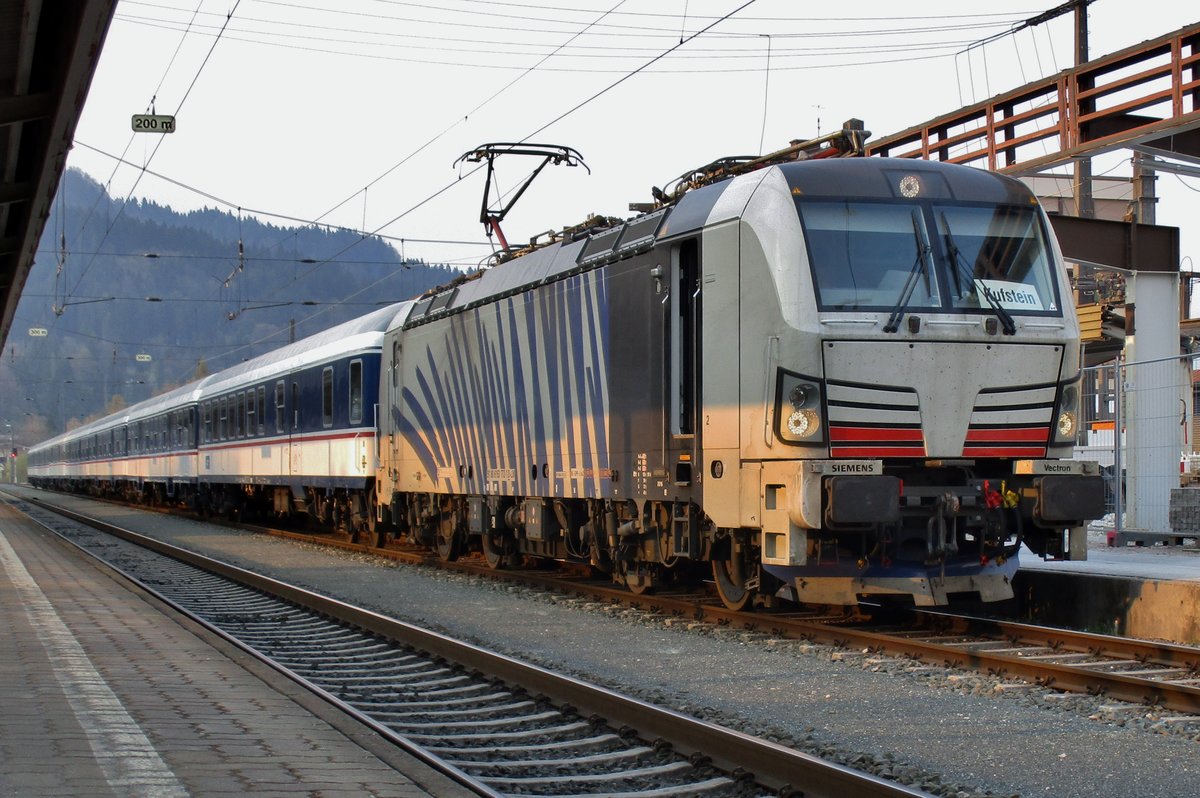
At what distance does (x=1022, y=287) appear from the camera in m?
10.1

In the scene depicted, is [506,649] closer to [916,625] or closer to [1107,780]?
[916,625]

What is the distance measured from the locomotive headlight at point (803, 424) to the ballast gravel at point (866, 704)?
157 centimetres

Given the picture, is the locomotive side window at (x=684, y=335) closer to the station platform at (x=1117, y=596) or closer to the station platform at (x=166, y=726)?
the station platform at (x=1117, y=596)

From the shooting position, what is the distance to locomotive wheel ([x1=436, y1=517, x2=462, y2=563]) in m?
17.7

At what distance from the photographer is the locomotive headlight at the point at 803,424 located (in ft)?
30.9

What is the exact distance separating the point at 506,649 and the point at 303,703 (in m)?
2.81

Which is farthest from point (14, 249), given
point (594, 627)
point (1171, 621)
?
point (1171, 621)

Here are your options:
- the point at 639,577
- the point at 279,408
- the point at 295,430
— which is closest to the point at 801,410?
the point at 639,577

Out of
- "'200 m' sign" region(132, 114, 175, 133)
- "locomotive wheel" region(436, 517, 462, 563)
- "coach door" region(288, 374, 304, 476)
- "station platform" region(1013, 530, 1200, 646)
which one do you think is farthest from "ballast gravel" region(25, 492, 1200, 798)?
"coach door" region(288, 374, 304, 476)


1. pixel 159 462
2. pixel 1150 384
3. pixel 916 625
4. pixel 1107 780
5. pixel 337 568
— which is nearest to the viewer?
pixel 1107 780

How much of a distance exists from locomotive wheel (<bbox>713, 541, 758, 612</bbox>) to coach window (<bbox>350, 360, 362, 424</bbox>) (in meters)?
10.8

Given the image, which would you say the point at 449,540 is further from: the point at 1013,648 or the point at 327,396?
the point at 1013,648

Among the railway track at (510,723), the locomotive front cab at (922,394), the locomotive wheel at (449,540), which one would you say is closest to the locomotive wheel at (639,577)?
the railway track at (510,723)

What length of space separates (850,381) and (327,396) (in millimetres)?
14884
